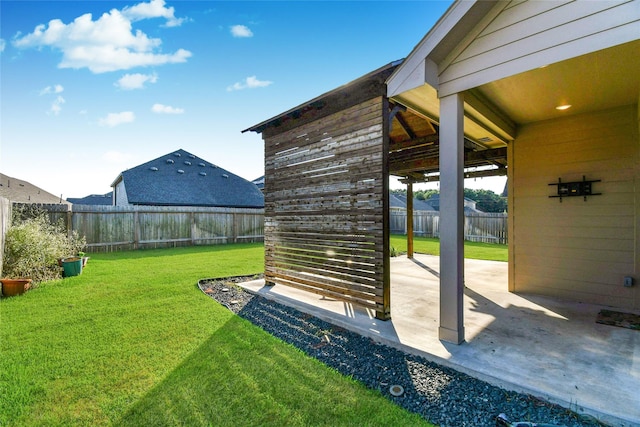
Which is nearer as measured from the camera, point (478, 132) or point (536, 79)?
point (536, 79)

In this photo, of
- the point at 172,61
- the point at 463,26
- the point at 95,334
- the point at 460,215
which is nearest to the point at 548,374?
the point at 460,215

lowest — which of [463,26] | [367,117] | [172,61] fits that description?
[367,117]

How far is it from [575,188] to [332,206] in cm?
358

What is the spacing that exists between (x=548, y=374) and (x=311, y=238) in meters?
3.13

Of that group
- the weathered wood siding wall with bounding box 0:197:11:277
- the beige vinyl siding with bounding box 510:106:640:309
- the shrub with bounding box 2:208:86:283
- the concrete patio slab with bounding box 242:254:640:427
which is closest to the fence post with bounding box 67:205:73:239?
the shrub with bounding box 2:208:86:283

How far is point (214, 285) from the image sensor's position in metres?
5.36

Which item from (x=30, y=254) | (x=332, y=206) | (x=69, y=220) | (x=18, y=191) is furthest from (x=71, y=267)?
(x=18, y=191)

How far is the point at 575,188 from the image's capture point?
159 inches

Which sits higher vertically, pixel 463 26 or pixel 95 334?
pixel 463 26

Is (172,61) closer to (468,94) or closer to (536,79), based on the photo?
(468,94)

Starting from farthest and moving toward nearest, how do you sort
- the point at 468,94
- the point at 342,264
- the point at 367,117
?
the point at 342,264 < the point at 367,117 < the point at 468,94

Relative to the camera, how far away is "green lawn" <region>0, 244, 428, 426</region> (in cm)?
186

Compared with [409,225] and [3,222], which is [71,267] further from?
[409,225]

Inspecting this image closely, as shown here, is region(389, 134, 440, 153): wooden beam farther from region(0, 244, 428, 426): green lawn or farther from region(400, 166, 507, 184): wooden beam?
region(0, 244, 428, 426): green lawn
